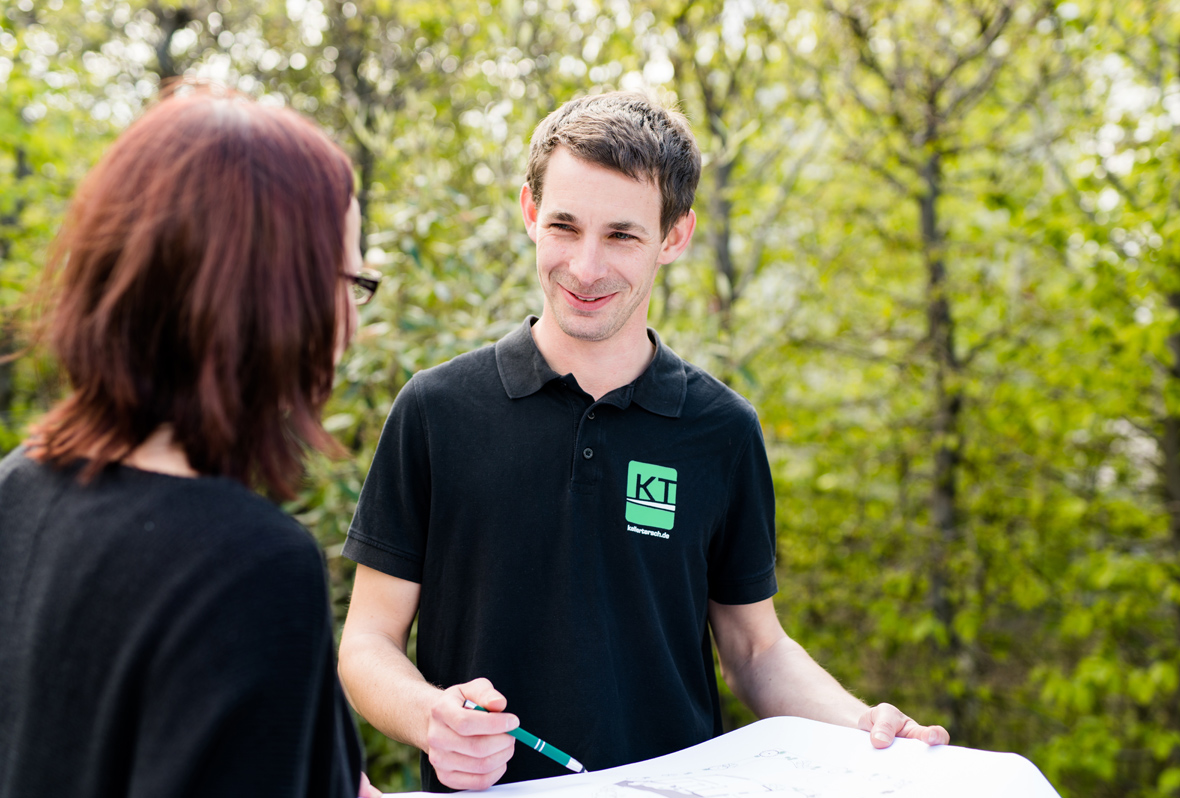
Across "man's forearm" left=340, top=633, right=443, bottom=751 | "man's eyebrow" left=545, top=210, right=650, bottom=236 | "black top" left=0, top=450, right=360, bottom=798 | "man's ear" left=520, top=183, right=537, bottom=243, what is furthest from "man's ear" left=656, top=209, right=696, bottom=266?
"black top" left=0, top=450, right=360, bottom=798

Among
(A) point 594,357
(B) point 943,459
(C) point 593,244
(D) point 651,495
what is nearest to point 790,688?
(D) point 651,495

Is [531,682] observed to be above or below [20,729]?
below

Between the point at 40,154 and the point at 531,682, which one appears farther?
the point at 40,154

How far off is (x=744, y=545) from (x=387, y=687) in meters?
0.74

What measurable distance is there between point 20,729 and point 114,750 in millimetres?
115

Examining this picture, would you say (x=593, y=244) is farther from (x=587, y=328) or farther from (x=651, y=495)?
(x=651, y=495)

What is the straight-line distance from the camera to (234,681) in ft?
2.61

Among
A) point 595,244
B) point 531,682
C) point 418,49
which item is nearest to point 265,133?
point 595,244

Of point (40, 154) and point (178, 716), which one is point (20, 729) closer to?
point (178, 716)

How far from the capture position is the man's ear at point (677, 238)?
178cm

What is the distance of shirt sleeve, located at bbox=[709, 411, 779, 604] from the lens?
1.72m

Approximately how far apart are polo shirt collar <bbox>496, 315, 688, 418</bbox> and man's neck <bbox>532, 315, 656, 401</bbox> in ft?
0.08

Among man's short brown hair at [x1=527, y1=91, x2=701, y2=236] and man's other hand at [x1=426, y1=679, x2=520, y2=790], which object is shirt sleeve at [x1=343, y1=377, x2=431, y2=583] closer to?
man's other hand at [x1=426, y1=679, x2=520, y2=790]

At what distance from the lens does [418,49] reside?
509cm
